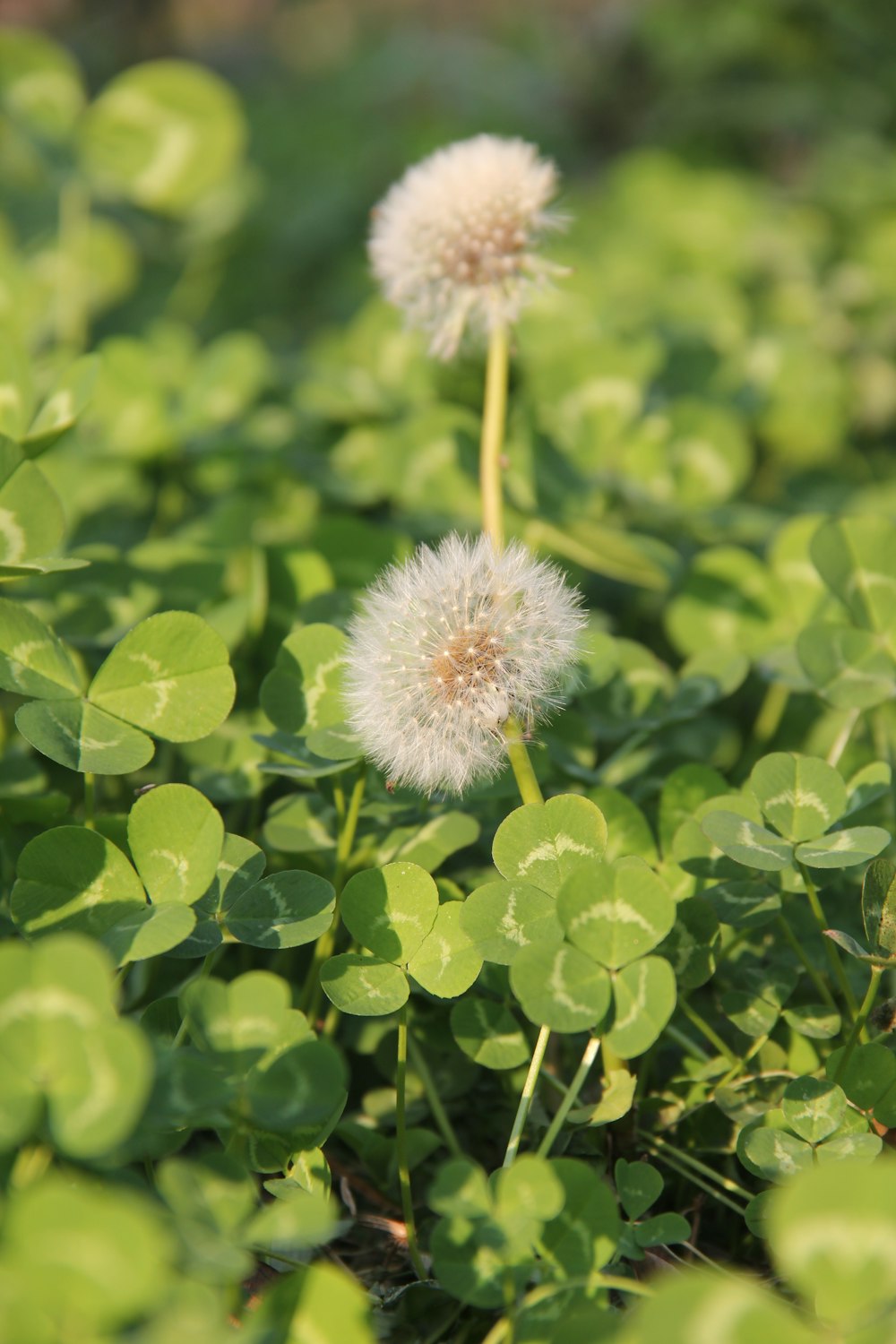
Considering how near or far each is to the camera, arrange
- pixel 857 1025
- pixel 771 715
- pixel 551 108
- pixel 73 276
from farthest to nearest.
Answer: pixel 551 108, pixel 73 276, pixel 771 715, pixel 857 1025

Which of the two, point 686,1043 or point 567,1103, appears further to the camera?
point 686,1043

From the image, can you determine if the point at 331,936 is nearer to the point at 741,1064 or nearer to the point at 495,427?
the point at 741,1064

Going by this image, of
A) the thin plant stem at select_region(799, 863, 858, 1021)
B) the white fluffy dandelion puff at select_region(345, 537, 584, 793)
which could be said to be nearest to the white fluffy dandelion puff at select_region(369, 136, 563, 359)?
the white fluffy dandelion puff at select_region(345, 537, 584, 793)

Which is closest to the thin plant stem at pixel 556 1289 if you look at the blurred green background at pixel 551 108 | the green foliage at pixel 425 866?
the green foliage at pixel 425 866

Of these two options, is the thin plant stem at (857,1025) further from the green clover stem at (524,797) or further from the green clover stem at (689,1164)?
the green clover stem at (524,797)

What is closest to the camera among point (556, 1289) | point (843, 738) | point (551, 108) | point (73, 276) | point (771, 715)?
point (556, 1289)

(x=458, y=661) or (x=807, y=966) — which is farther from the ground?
(x=458, y=661)

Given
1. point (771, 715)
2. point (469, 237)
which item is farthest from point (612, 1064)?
point (469, 237)
